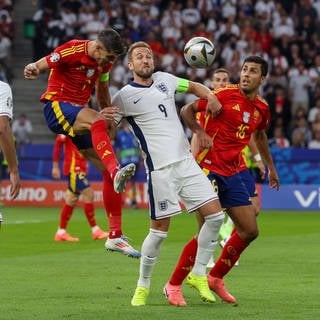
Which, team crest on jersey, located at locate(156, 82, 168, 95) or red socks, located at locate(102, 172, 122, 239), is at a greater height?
team crest on jersey, located at locate(156, 82, 168, 95)

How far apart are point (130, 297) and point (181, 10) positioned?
2303 cm

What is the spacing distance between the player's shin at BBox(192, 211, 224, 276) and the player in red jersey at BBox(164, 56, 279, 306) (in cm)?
31

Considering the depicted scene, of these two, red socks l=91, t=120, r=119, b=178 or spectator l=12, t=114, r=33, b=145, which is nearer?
red socks l=91, t=120, r=119, b=178

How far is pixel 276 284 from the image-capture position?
1242 cm

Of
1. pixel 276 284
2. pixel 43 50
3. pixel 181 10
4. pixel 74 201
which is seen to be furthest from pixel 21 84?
pixel 276 284

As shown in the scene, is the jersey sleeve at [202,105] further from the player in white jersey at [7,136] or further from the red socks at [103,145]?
the player in white jersey at [7,136]

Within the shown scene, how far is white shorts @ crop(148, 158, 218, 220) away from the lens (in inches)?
412

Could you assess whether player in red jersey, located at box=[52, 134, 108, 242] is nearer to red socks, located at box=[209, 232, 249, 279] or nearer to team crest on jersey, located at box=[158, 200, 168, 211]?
red socks, located at box=[209, 232, 249, 279]

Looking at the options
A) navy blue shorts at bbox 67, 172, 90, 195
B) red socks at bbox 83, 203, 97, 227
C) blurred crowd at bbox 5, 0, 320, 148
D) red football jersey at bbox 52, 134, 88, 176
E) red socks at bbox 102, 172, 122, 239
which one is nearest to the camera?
red socks at bbox 102, 172, 122, 239

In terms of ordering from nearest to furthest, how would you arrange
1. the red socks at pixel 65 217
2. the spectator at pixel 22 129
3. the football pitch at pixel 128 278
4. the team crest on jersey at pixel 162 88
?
the football pitch at pixel 128 278
the team crest on jersey at pixel 162 88
the red socks at pixel 65 217
the spectator at pixel 22 129

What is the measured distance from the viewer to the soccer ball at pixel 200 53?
36.6ft

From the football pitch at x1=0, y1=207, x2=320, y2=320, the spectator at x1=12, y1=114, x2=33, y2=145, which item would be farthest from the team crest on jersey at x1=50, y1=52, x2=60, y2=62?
the spectator at x1=12, y1=114, x2=33, y2=145

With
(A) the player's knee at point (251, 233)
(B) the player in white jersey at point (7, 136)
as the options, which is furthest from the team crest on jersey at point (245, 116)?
(B) the player in white jersey at point (7, 136)

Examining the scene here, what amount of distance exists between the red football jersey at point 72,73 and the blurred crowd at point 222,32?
18183 millimetres
